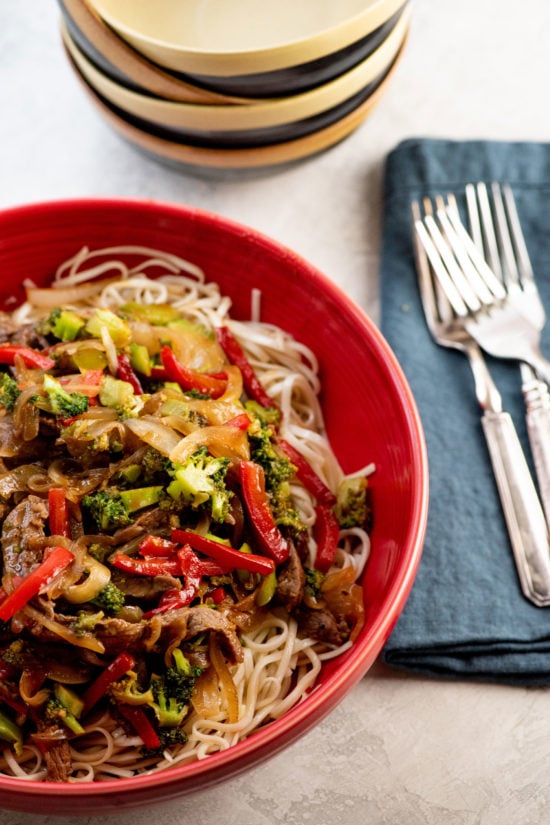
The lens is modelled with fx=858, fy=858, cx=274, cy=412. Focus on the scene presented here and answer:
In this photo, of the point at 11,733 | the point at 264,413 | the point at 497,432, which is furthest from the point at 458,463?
the point at 11,733

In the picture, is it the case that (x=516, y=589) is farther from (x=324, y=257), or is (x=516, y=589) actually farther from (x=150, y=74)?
(x=150, y=74)

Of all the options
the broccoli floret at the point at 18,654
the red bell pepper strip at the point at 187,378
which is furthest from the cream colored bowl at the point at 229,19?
the broccoli floret at the point at 18,654

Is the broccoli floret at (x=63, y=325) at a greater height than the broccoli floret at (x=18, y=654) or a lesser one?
greater

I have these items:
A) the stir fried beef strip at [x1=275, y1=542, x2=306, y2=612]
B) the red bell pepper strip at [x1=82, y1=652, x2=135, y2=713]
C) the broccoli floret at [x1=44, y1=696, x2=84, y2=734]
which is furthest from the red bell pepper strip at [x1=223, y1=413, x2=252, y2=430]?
the broccoli floret at [x1=44, y1=696, x2=84, y2=734]

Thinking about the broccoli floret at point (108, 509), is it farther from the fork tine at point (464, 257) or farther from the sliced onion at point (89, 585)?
the fork tine at point (464, 257)

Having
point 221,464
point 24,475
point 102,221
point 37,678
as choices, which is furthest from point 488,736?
point 102,221

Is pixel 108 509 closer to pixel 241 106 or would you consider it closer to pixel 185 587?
pixel 185 587
